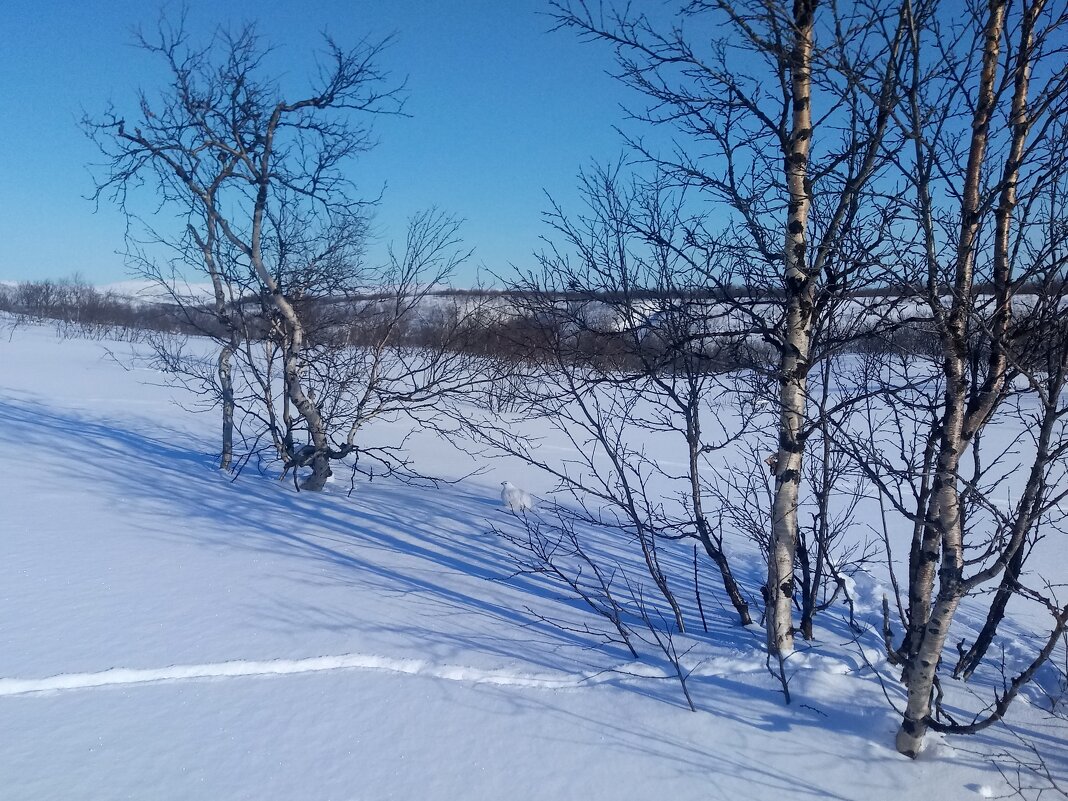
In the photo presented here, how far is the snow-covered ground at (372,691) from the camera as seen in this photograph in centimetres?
302

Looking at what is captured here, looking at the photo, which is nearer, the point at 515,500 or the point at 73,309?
the point at 515,500

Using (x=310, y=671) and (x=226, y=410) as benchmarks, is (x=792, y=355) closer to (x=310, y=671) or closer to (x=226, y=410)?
(x=310, y=671)

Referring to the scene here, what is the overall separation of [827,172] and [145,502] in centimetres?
632

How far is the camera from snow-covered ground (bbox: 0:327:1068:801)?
3023mm

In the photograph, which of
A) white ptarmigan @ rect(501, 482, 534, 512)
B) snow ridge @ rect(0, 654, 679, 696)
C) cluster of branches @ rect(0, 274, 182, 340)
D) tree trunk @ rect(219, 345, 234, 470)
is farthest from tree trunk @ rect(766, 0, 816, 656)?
cluster of branches @ rect(0, 274, 182, 340)

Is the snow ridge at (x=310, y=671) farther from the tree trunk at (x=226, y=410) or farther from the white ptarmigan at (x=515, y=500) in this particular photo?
the tree trunk at (x=226, y=410)

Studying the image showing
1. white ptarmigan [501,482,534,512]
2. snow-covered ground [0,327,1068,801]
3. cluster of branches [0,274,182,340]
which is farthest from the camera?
cluster of branches [0,274,182,340]

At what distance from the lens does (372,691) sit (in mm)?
3639

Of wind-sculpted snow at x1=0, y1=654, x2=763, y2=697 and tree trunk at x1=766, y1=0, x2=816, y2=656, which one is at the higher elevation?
tree trunk at x1=766, y1=0, x2=816, y2=656

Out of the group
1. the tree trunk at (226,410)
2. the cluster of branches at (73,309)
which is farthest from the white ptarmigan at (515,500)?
the cluster of branches at (73,309)

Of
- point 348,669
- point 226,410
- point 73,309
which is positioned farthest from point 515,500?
point 73,309

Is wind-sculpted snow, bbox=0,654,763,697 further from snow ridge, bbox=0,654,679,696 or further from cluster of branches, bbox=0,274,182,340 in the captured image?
cluster of branches, bbox=0,274,182,340

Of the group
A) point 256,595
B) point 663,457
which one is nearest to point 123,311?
point 663,457

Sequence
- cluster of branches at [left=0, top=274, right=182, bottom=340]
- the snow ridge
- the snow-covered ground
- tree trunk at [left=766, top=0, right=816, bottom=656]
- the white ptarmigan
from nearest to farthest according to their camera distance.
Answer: the snow-covered ground → the snow ridge → tree trunk at [left=766, top=0, right=816, bottom=656] → the white ptarmigan → cluster of branches at [left=0, top=274, right=182, bottom=340]
